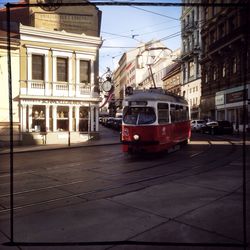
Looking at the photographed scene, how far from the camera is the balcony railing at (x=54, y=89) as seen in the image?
26.3 m

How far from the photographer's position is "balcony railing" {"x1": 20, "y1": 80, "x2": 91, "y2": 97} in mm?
26281

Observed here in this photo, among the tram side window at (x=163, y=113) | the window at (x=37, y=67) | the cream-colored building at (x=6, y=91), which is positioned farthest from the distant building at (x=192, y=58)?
the tram side window at (x=163, y=113)

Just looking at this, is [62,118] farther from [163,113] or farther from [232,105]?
[232,105]

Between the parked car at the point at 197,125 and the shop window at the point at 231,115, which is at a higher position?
the shop window at the point at 231,115

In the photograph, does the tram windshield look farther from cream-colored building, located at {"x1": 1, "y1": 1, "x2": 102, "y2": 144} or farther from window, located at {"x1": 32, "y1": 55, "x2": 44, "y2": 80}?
window, located at {"x1": 32, "y1": 55, "x2": 44, "y2": 80}

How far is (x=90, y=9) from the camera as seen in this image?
105 feet

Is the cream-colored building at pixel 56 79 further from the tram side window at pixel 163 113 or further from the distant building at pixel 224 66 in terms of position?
the distant building at pixel 224 66

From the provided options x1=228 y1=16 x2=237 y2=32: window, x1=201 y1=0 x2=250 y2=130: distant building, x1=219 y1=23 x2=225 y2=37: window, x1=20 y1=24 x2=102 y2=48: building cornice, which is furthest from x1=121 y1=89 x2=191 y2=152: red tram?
x1=219 y1=23 x2=225 y2=37: window

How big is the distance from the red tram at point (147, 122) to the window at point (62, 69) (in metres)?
12.5

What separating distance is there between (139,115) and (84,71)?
46.7 ft

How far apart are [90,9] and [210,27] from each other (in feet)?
86.4

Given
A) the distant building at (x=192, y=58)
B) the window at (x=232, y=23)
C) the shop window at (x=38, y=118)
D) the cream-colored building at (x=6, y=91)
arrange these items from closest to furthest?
the cream-colored building at (x=6, y=91), the shop window at (x=38, y=118), the window at (x=232, y=23), the distant building at (x=192, y=58)

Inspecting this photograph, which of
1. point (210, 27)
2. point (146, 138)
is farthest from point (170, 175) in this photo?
point (210, 27)

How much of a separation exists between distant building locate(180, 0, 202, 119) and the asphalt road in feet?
154
